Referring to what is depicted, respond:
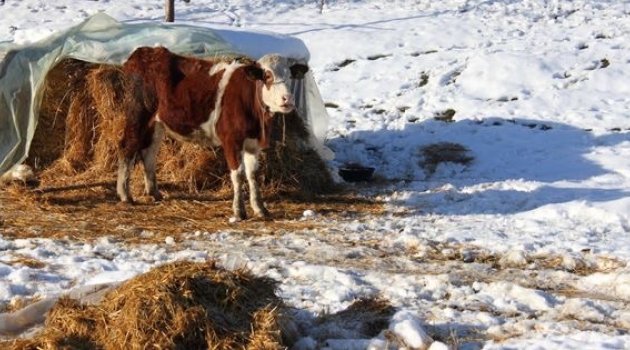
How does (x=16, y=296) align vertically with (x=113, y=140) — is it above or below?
above

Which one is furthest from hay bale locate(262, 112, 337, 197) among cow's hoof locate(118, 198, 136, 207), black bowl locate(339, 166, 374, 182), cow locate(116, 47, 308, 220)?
cow's hoof locate(118, 198, 136, 207)

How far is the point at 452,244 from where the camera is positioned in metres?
8.02

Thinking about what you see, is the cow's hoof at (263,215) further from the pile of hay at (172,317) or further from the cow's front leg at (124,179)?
the pile of hay at (172,317)

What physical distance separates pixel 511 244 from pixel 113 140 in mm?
5393

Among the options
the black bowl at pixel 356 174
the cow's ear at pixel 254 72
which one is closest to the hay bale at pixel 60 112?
the cow's ear at pixel 254 72

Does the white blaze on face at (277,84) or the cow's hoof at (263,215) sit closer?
the white blaze on face at (277,84)

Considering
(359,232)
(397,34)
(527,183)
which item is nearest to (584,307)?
(359,232)

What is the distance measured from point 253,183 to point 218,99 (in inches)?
37.4

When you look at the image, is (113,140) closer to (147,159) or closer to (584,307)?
(147,159)

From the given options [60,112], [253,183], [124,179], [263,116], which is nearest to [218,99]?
[263,116]

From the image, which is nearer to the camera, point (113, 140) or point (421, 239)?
point (421, 239)

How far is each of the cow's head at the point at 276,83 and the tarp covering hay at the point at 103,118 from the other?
159cm

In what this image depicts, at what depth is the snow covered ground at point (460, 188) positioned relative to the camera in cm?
593

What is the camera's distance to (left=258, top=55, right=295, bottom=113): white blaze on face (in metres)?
8.85
